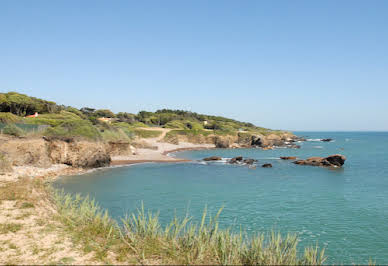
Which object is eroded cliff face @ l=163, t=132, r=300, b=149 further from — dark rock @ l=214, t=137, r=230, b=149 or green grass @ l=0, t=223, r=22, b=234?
green grass @ l=0, t=223, r=22, b=234

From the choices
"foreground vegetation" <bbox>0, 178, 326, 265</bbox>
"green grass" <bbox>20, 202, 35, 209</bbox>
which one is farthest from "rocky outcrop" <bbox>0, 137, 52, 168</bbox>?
"foreground vegetation" <bbox>0, 178, 326, 265</bbox>

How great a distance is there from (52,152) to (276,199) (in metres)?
28.0

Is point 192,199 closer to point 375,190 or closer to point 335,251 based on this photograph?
point 335,251

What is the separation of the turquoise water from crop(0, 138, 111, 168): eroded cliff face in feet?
10.3

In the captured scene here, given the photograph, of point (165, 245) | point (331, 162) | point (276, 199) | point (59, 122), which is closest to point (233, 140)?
point (331, 162)

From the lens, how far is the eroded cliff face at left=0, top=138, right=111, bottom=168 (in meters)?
28.4

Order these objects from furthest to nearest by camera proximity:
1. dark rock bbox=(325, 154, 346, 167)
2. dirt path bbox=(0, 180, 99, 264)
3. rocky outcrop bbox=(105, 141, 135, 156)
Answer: rocky outcrop bbox=(105, 141, 135, 156), dark rock bbox=(325, 154, 346, 167), dirt path bbox=(0, 180, 99, 264)

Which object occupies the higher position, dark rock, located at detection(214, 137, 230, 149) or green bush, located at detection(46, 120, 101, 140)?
green bush, located at detection(46, 120, 101, 140)

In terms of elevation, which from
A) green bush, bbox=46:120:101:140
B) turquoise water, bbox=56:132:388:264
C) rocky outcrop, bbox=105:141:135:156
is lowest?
turquoise water, bbox=56:132:388:264

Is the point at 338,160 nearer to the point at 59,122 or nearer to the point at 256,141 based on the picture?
the point at 59,122

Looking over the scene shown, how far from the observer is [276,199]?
21922 millimetres

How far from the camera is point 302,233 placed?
575 inches

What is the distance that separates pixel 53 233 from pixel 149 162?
122ft

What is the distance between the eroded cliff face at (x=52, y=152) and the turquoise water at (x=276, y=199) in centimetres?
314
